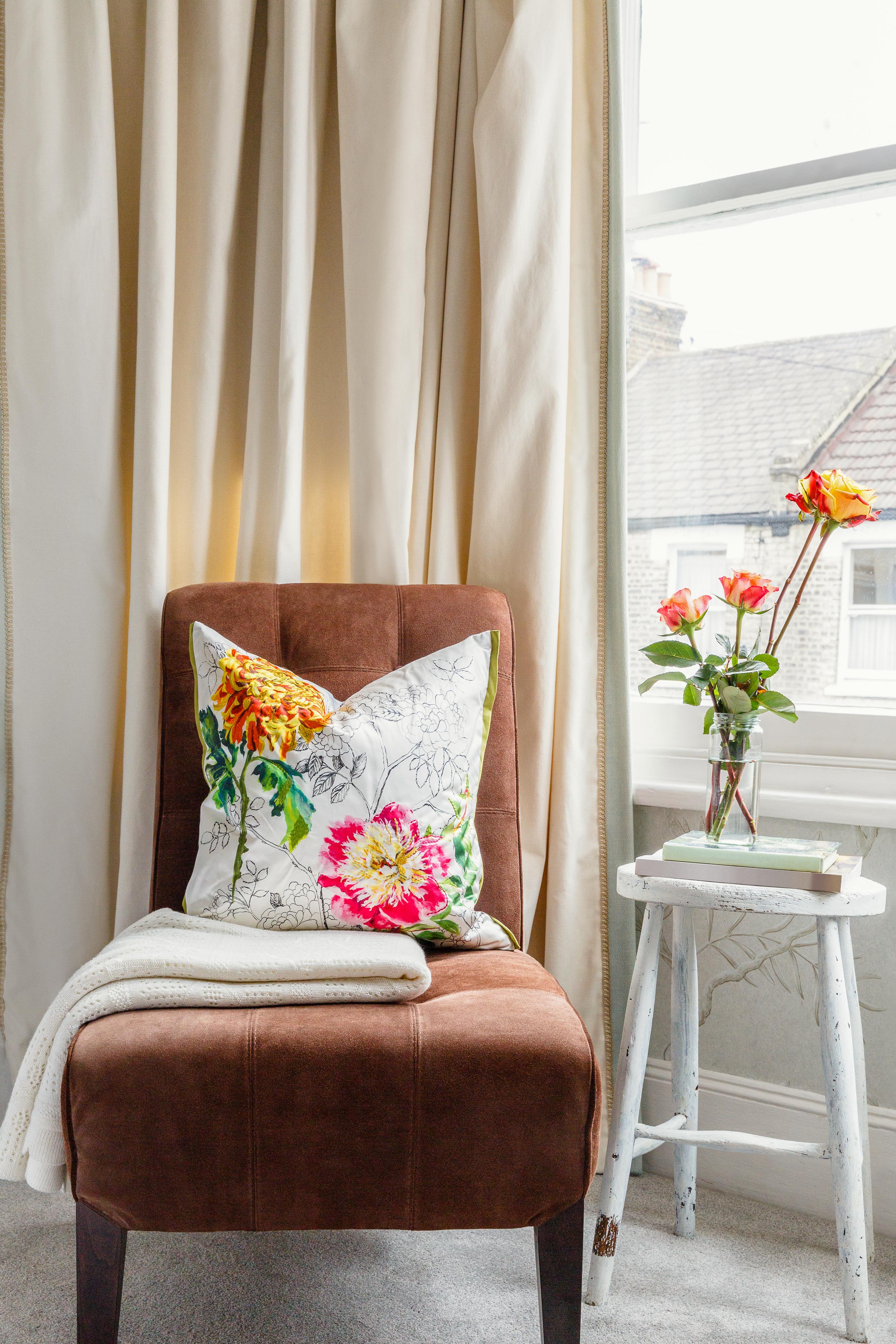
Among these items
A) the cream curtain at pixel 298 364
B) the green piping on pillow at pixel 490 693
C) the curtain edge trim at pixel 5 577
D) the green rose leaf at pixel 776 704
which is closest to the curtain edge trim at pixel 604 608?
the cream curtain at pixel 298 364

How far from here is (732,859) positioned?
1275 millimetres

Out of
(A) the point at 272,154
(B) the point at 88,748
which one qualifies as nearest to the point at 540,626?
(B) the point at 88,748

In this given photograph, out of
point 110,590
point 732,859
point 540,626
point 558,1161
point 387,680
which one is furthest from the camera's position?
point 110,590

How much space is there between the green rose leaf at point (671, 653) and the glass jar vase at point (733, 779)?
0.28 feet

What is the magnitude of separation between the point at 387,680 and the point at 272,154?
1.01m

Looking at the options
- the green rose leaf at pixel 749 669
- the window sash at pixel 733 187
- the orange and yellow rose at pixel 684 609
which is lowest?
the green rose leaf at pixel 749 669

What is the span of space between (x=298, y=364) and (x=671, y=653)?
2.72 ft

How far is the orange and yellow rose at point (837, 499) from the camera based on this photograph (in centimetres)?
129

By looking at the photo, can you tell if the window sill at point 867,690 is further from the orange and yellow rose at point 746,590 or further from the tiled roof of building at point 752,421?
the orange and yellow rose at point 746,590

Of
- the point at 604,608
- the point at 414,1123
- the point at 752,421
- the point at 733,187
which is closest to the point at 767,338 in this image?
the point at 752,421

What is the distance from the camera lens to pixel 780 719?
65.9 inches

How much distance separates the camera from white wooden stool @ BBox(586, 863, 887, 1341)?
121 centimetres

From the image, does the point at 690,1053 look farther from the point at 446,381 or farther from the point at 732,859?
the point at 446,381

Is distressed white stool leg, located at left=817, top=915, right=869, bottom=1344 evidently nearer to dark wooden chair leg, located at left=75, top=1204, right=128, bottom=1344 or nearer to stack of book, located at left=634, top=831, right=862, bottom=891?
stack of book, located at left=634, top=831, right=862, bottom=891
